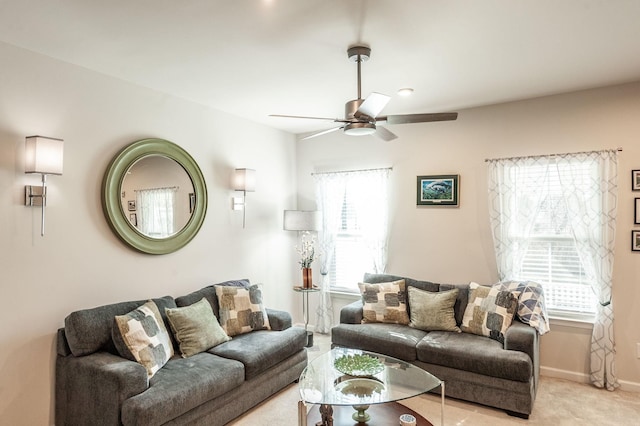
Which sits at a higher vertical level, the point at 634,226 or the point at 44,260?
the point at 634,226

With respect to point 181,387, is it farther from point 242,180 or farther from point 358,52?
point 358,52

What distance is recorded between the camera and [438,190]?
14.1 ft

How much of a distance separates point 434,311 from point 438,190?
134cm

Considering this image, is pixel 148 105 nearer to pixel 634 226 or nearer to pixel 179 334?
pixel 179 334

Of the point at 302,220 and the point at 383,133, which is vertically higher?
the point at 383,133

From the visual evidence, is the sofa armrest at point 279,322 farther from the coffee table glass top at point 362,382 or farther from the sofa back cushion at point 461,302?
the sofa back cushion at point 461,302

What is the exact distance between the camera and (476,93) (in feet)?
12.1

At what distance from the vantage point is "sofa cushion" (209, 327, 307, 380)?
3.10 metres

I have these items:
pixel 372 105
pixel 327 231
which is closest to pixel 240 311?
pixel 327 231

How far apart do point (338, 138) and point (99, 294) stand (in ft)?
10.6

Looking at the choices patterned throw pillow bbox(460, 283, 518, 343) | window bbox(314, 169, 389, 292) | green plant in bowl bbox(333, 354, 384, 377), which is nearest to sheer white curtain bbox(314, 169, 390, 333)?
window bbox(314, 169, 389, 292)

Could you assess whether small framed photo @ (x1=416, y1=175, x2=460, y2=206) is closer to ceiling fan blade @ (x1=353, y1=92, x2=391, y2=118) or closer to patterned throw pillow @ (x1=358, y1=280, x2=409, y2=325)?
patterned throw pillow @ (x1=358, y1=280, x2=409, y2=325)

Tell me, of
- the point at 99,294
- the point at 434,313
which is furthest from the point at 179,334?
the point at 434,313

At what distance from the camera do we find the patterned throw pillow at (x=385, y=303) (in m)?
3.97
